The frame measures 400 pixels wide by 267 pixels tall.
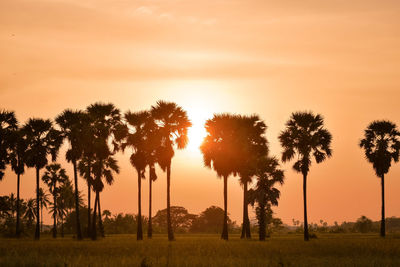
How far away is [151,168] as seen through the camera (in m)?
81.6

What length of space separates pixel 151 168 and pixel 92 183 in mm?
8374

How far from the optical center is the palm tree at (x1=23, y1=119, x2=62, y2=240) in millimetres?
80188

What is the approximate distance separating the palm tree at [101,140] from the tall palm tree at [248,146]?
16386 millimetres

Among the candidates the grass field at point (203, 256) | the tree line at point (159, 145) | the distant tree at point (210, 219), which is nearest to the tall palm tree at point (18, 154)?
the tree line at point (159, 145)

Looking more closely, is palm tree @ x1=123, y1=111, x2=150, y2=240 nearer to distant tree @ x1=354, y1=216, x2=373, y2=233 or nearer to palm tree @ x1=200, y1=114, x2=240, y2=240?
palm tree @ x1=200, y1=114, x2=240, y2=240

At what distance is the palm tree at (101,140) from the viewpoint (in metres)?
77.8

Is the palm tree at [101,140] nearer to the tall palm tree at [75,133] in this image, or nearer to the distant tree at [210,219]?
the tall palm tree at [75,133]

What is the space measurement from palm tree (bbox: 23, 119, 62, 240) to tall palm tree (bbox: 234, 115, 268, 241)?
25.1 meters

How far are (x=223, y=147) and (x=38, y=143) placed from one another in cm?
2597

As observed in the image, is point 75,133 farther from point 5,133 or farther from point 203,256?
point 203,256

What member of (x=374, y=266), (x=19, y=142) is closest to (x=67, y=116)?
(x=19, y=142)

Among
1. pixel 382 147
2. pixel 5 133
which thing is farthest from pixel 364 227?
pixel 5 133

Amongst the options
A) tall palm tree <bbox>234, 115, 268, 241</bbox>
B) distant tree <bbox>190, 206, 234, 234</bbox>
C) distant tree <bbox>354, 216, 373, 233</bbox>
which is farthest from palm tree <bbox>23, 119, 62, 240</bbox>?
distant tree <bbox>190, 206, 234, 234</bbox>

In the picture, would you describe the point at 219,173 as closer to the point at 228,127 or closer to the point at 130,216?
the point at 228,127
